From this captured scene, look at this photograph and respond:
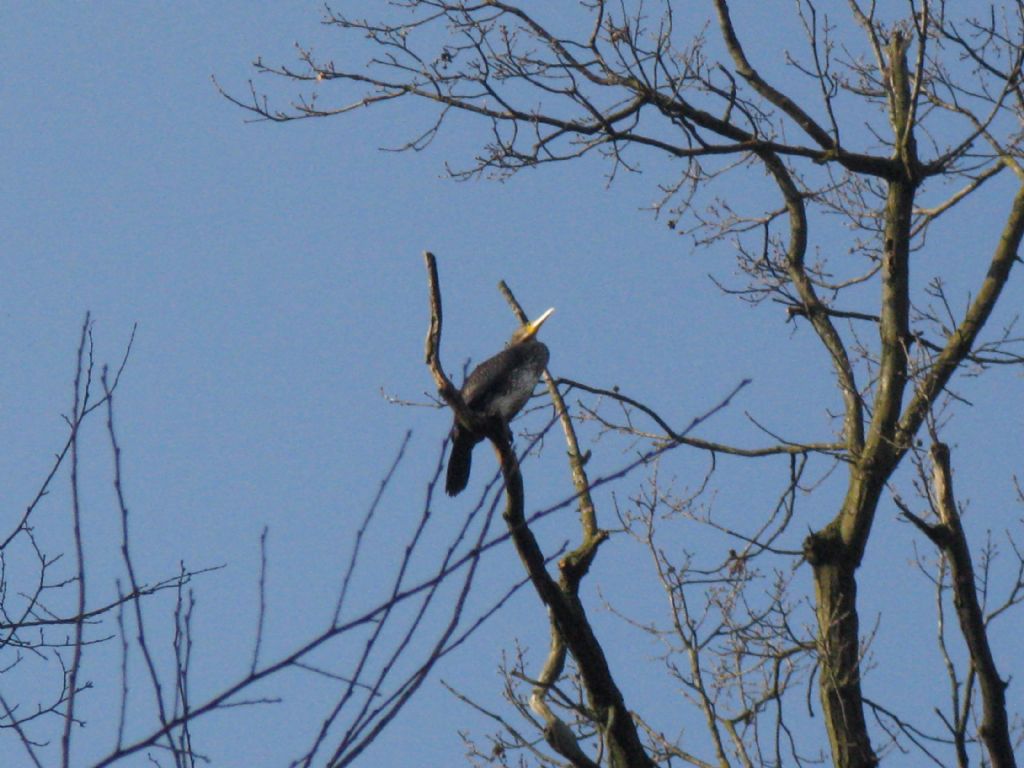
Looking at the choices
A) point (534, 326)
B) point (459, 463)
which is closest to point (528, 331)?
point (534, 326)

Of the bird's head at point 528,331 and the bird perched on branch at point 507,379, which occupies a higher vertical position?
the bird's head at point 528,331

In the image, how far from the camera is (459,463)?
6.11 m

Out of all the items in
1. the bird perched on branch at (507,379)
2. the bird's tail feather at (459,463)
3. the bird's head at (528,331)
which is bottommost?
the bird's tail feather at (459,463)

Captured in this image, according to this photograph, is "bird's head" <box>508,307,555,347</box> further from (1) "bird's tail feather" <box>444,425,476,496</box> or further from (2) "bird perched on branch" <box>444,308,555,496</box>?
(1) "bird's tail feather" <box>444,425,476,496</box>

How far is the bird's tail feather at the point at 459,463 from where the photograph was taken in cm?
594

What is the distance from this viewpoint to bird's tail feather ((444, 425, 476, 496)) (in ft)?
19.5

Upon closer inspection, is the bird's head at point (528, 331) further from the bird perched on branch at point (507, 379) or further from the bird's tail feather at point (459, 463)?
the bird's tail feather at point (459, 463)

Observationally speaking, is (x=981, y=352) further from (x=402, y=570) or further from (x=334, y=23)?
(x=402, y=570)

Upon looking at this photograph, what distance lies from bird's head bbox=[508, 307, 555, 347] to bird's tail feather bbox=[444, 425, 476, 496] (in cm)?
154

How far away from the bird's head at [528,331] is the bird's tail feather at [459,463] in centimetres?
154

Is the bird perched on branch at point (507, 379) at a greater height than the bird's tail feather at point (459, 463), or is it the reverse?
the bird perched on branch at point (507, 379)

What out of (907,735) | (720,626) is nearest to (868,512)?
(720,626)

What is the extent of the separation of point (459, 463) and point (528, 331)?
76.9 inches

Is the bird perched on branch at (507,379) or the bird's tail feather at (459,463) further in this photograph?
the bird perched on branch at (507,379)
